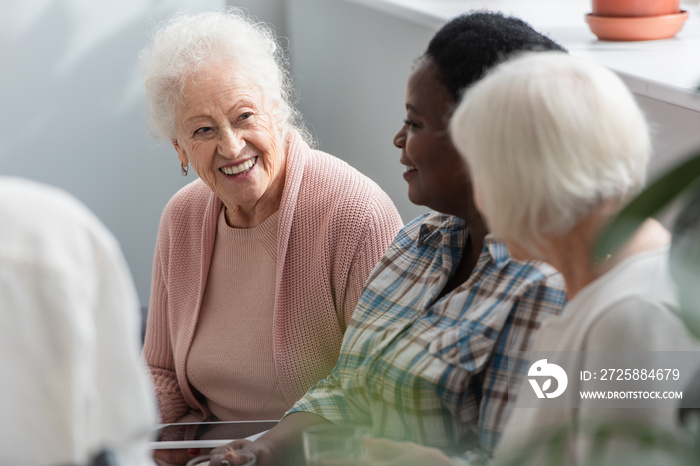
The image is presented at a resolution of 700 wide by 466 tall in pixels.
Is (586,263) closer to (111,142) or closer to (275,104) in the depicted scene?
(275,104)

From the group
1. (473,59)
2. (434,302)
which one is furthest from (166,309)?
(473,59)

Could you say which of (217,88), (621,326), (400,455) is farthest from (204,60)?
(621,326)

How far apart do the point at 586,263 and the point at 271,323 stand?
0.99 metres

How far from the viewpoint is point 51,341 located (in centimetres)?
50

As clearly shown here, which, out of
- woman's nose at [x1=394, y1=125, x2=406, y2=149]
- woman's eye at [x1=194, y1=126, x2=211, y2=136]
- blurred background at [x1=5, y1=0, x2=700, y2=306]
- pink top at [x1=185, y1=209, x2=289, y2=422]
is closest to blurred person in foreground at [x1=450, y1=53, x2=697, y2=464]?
woman's nose at [x1=394, y1=125, x2=406, y2=149]

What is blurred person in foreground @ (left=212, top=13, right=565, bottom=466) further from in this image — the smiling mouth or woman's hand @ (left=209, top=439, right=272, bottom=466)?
the smiling mouth

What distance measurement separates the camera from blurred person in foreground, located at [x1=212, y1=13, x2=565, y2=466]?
1167mm

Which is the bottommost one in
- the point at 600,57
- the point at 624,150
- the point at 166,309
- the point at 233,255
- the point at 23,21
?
the point at 166,309

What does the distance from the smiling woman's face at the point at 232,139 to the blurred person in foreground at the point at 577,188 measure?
3.20 ft

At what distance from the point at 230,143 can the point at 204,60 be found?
0.21 m

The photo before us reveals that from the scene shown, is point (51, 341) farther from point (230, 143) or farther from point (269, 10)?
point (269, 10)

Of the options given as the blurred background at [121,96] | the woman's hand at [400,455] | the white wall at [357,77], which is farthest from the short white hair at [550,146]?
the blurred background at [121,96]

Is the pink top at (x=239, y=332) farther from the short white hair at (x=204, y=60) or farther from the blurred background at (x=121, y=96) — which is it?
the blurred background at (x=121, y=96)

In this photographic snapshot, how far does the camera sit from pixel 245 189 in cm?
187
